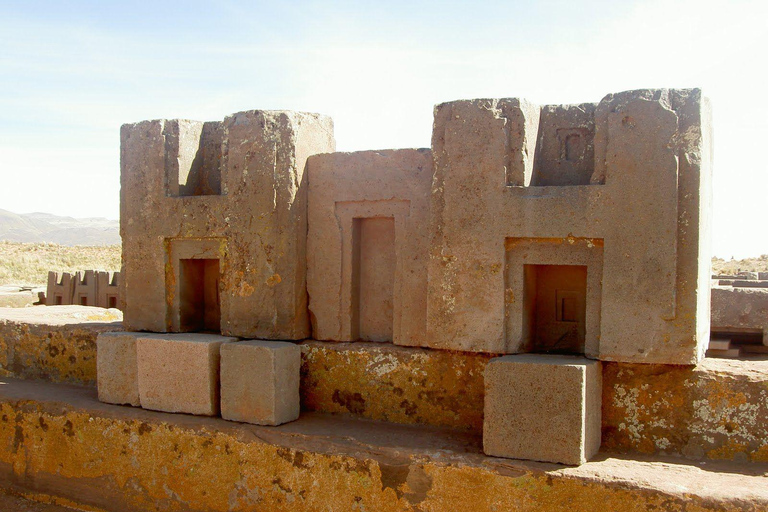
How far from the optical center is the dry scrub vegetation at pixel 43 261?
22844 mm

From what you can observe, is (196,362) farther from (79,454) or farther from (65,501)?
(65,501)

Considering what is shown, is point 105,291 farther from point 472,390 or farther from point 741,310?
point 741,310

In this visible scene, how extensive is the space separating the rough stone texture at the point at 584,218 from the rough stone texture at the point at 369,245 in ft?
0.71

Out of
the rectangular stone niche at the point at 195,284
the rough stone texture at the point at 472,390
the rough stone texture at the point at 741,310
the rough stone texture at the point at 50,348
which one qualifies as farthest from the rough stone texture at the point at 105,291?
the rough stone texture at the point at 741,310

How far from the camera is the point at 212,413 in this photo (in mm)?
4129

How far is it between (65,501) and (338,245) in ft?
8.07

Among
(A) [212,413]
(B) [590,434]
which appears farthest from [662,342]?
(A) [212,413]

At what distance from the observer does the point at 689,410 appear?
3369mm

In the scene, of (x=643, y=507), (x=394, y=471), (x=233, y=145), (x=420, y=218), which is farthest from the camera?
(x=233, y=145)

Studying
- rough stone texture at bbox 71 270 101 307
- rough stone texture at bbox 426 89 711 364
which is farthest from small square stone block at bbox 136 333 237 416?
rough stone texture at bbox 71 270 101 307

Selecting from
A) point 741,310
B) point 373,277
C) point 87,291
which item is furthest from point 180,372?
point 87,291

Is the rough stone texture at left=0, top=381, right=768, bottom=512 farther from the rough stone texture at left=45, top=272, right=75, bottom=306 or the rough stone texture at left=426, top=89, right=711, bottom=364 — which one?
the rough stone texture at left=45, top=272, right=75, bottom=306

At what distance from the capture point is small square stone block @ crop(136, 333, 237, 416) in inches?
162

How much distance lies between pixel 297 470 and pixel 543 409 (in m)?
1.38
